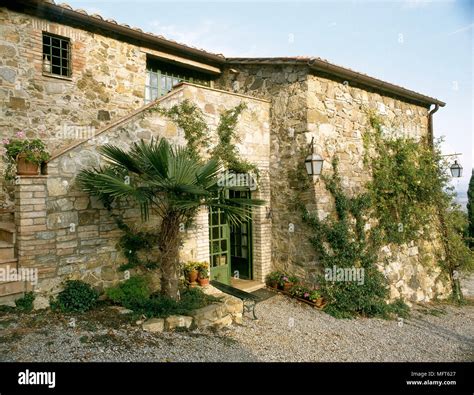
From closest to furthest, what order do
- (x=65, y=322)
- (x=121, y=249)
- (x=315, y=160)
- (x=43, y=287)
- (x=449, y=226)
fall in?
(x=65, y=322), (x=43, y=287), (x=121, y=249), (x=315, y=160), (x=449, y=226)

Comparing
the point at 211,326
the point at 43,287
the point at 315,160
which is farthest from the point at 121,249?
the point at 315,160

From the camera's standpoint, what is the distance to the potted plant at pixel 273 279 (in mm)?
7840

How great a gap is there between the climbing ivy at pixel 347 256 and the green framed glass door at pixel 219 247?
6.61 feet

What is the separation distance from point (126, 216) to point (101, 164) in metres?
1.01

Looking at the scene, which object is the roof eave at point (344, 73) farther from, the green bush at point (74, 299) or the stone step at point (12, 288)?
the stone step at point (12, 288)

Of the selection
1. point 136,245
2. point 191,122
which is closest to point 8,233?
point 136,245

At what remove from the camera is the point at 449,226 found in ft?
31.5

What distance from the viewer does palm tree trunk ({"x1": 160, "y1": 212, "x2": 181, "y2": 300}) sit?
5.05 m

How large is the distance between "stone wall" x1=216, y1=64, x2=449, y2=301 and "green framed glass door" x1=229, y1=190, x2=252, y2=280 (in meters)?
0.65

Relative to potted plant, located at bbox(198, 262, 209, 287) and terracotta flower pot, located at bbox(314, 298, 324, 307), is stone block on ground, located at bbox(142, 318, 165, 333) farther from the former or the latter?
terracotta flower pot, located at bbox(314, 298, 324, 307)

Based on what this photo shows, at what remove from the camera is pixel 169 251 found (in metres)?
5.07

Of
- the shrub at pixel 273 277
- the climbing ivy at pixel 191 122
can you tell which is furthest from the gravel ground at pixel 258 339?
the climbing ivy at pixel 191 122
